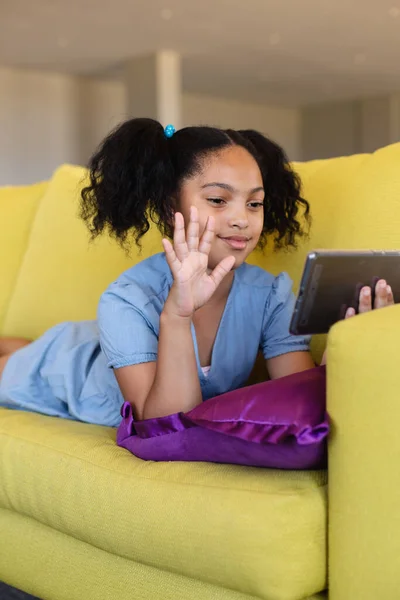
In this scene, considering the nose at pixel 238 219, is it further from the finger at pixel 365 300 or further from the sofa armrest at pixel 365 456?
the sofa armrest at pixel 365 456

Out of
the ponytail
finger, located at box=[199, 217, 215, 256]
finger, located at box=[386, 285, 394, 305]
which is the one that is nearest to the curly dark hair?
the ponytail

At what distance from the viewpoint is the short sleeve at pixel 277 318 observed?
63.5 inches

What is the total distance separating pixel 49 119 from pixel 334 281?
934cm

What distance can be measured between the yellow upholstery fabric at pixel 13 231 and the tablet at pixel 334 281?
Answer: 1450 millimetres

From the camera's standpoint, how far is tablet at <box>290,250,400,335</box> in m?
1.11

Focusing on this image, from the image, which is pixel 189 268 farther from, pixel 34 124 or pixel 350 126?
pixel 350 126

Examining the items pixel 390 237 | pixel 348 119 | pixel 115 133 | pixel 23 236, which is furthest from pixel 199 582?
pixel 348 119

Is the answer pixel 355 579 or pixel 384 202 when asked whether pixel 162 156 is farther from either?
pixel 355 579

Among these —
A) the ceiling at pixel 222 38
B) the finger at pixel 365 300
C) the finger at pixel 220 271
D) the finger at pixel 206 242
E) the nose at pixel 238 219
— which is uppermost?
the ceiling at pixel 222 38

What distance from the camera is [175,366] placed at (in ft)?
4.32

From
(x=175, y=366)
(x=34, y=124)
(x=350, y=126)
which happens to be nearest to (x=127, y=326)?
(x=175, y=366)

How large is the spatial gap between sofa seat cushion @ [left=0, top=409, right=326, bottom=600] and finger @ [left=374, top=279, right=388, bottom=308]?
284mm

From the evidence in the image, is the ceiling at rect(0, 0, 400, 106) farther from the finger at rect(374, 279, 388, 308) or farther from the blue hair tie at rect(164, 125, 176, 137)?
the finger at rect(374, 279, 388, 308)

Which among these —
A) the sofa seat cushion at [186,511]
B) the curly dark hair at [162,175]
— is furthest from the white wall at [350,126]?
the sofa seat cushion at [186,511]
